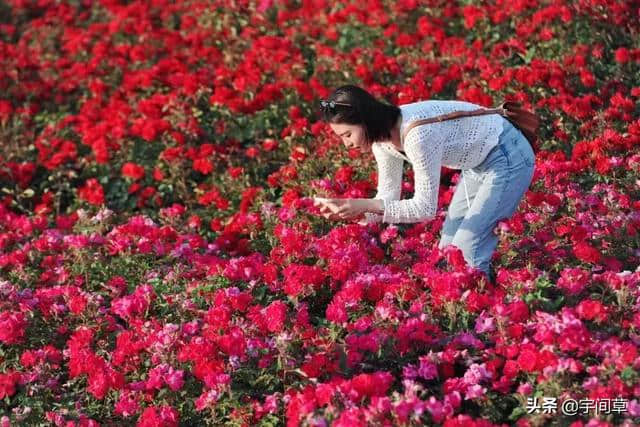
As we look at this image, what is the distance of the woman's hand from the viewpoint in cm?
368

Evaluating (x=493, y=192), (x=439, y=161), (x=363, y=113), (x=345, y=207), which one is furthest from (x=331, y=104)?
(x=493, y=192)

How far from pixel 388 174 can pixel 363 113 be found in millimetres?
622

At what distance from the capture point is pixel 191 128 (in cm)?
638

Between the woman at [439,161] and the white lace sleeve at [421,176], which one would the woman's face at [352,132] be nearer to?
the woman at [439,161]

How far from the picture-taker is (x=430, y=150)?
145 inches

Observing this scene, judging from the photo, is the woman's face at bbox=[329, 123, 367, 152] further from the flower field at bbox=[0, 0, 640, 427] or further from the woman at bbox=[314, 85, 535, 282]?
the flower field at bbox=[0, 0, 640, 427]

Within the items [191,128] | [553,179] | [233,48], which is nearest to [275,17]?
[233,48]

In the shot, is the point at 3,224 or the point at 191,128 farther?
the point at 191,128

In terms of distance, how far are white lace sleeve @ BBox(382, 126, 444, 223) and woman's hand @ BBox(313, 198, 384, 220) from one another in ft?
A: 0.27

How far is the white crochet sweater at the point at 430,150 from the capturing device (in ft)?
12.1

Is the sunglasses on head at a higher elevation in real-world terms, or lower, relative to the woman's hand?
higher

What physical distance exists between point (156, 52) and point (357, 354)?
550 centimetres

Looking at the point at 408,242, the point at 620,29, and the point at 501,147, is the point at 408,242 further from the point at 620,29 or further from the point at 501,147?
the point at 620,29

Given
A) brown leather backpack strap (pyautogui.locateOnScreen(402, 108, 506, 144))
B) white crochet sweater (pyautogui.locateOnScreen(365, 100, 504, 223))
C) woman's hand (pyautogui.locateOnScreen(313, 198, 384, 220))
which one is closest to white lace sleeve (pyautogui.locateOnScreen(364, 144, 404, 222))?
white crochet sweater (pyautogui.locateOnScreen(365, 100, 504, 223))
